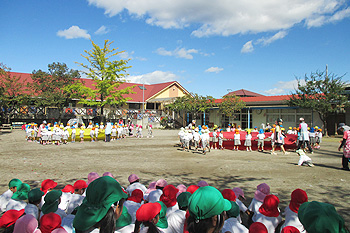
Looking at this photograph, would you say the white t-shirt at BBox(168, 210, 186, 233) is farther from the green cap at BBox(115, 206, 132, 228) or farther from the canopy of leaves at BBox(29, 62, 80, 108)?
the canopy of leaves at BBox(29, 62, 80, 108)

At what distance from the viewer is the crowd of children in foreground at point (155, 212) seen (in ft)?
6.49

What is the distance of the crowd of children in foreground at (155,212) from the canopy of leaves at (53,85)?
28.5 meters

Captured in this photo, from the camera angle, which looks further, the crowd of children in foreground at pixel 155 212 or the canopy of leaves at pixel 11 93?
the canopy of leaves at pixel 11 93

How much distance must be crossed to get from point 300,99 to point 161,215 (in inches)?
1018

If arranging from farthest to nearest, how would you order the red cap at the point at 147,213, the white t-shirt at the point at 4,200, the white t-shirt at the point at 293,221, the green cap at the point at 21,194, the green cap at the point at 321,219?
the white t-shirt at the point at 4,200
the green cap at the point at 21,194
the white t-shirt at the point at 293,221
the red cap at the point at 147,213
the green cap at the point at 321,219

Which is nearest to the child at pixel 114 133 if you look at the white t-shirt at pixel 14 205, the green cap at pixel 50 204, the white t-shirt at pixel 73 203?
the white t-shirt at pixel 14 205

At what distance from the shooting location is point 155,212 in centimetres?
247

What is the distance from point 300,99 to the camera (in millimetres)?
25500

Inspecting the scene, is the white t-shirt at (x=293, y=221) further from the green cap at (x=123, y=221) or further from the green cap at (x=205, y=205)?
the green cap at (x=123, y=221)

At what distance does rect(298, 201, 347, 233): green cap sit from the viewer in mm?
1854

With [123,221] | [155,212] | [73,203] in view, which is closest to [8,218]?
[73,203]

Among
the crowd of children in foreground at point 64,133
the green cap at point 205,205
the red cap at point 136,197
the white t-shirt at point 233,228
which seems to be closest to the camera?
the green cap at point 205,205

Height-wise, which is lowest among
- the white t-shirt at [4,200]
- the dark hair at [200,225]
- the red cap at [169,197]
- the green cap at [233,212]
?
the white t-shirt at [4,200]

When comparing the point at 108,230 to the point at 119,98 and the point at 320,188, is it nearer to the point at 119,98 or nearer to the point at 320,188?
the point at 320,188
